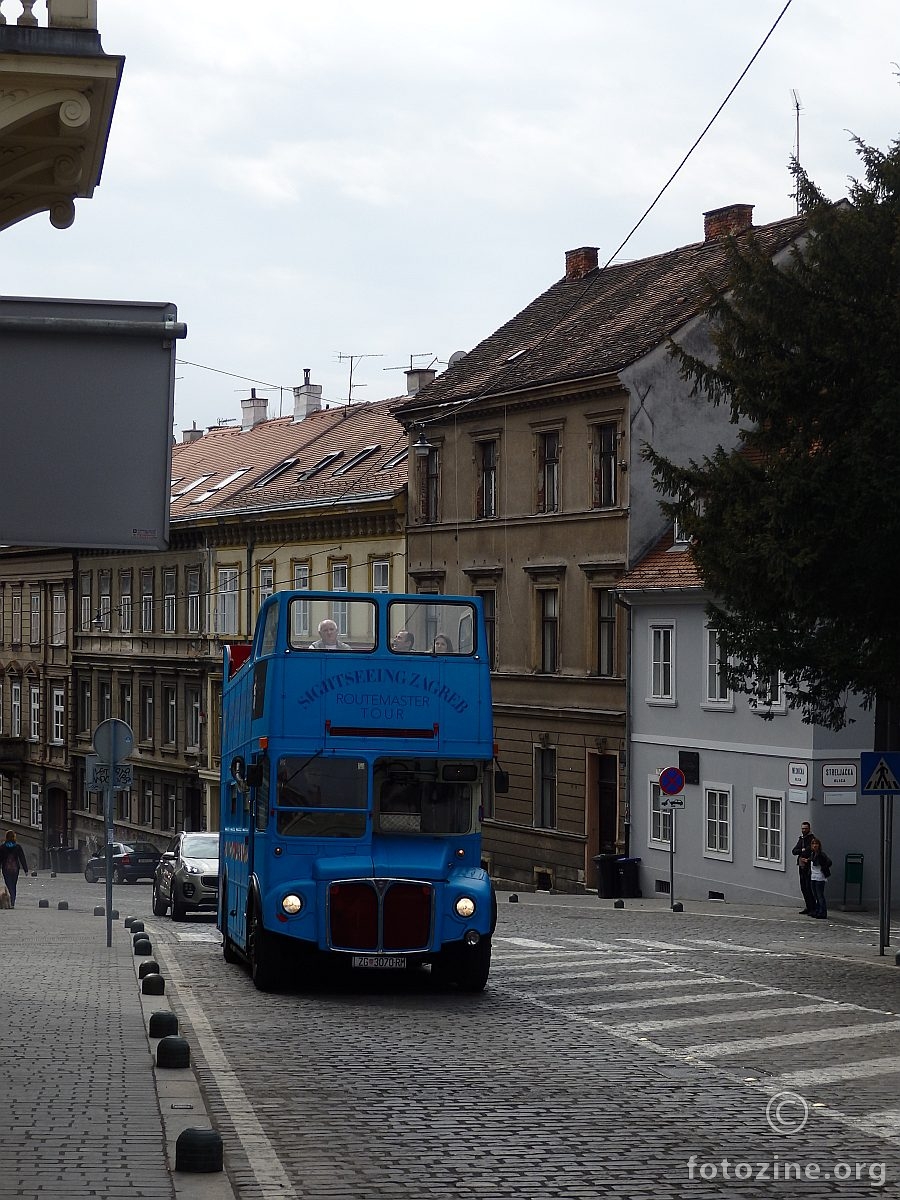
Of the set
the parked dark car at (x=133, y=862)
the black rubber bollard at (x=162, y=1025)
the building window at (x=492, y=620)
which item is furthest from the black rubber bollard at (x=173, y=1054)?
the parked dark car at (x=133, y=862)

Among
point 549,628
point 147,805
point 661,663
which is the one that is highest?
point 549,628

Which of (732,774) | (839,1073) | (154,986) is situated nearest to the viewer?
(839,1073)

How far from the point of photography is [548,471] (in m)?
44.6

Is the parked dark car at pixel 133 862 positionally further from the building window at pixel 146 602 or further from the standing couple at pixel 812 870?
the standing couple at pixel 812 870

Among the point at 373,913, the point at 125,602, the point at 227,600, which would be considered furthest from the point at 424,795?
the point at 125,602

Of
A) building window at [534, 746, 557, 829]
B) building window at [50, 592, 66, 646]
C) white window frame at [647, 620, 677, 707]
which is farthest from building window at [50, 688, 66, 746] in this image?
white window frame at [647, 620, 677, 707]

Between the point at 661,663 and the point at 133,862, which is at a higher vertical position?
the point at 661,663

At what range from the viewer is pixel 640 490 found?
41000mm

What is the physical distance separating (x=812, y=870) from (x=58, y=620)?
4946 cm

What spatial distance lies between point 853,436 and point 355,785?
7.00m

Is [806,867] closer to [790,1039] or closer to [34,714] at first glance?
[790,1039]

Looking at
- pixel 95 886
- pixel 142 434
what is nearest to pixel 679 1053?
pixel 142 434

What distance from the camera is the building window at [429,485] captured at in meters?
49.6

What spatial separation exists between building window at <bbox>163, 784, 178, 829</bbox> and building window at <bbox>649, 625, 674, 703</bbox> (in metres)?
28.7
